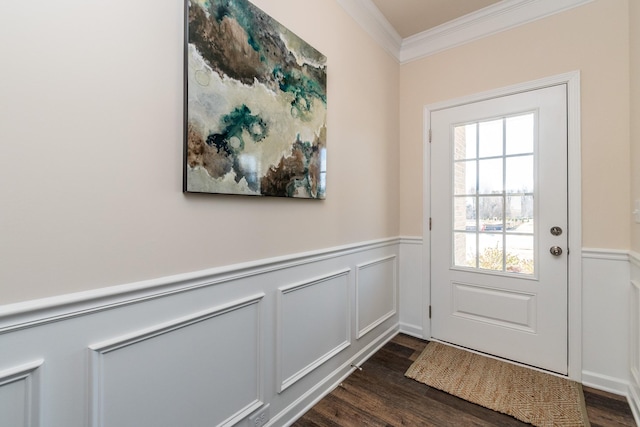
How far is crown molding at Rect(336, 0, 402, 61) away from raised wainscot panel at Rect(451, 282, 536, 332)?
82.9 inches

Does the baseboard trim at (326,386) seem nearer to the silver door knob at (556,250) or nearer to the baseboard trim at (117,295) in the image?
the baseboard trim at (117,295)

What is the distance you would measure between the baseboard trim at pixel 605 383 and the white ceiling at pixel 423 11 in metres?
2.67

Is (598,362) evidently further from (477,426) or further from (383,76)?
(383,76)

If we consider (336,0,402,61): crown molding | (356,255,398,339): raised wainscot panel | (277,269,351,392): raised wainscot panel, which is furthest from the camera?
(356,255,398,339): raised wainscot panel

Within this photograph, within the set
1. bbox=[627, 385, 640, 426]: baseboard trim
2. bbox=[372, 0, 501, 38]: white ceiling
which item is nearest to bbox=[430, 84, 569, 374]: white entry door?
bbox=[627, 385, 640, 426]: baseboard trim

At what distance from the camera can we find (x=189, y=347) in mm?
1140

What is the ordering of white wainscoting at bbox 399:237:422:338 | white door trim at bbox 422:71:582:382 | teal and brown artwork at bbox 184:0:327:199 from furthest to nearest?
white wainscoting at bbox 399:237:422:338 < white door trim at bbox 422:71:582:382 < teal and brown artwork at bbox 184:0:327:199

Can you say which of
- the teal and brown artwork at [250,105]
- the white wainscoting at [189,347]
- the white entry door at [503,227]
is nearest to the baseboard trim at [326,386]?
the white wainscoting at [189,347]

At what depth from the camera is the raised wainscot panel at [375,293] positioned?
2.13 m

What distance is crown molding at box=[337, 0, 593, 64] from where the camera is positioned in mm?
2025

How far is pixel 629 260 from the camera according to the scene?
5.78 feet

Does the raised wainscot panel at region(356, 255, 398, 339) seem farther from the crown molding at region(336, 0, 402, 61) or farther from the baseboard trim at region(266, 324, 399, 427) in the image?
the crown molding at region(336, 0, 402, 61)

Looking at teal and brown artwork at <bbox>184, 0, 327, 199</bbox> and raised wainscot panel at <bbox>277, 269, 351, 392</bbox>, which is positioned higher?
teal and brown artwork at <bbox>184, 0, 327, 199</bbox>

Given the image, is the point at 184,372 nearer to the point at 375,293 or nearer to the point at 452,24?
the point at 375,293
